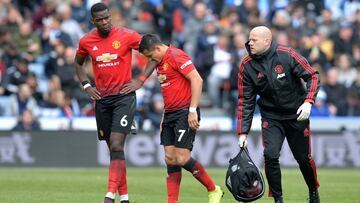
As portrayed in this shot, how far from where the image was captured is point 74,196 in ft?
51.3

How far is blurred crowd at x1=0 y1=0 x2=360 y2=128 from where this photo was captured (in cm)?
2591

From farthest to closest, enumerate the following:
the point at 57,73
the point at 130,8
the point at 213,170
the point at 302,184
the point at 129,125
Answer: the point at 130,8 < the point at 57,73 < the point at 213,170 < the point at 302,184 < the point at 129,125

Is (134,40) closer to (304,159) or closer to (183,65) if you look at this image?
(183,65)

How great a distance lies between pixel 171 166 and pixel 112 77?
1.48 metres

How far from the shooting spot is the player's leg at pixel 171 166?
43.9ft

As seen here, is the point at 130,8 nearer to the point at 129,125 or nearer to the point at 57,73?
the point at 57,73

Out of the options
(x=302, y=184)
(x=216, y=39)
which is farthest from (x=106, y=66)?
(x=216, y=39)

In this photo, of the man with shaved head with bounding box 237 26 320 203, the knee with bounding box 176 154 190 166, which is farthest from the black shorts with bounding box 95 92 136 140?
the man with shaved head with bounding box 237 26 320 203

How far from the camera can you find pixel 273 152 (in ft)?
42.2

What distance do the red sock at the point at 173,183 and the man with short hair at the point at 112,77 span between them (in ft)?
2.12

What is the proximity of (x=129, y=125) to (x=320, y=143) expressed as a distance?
1165 centimetres

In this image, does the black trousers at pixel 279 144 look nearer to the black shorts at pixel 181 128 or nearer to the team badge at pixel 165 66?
the black shorts at pixel 181 128

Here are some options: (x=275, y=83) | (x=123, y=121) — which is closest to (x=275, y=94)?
(x=275, y=83)

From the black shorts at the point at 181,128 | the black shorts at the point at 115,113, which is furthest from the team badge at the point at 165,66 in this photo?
the black shorts at the point at 115,113
